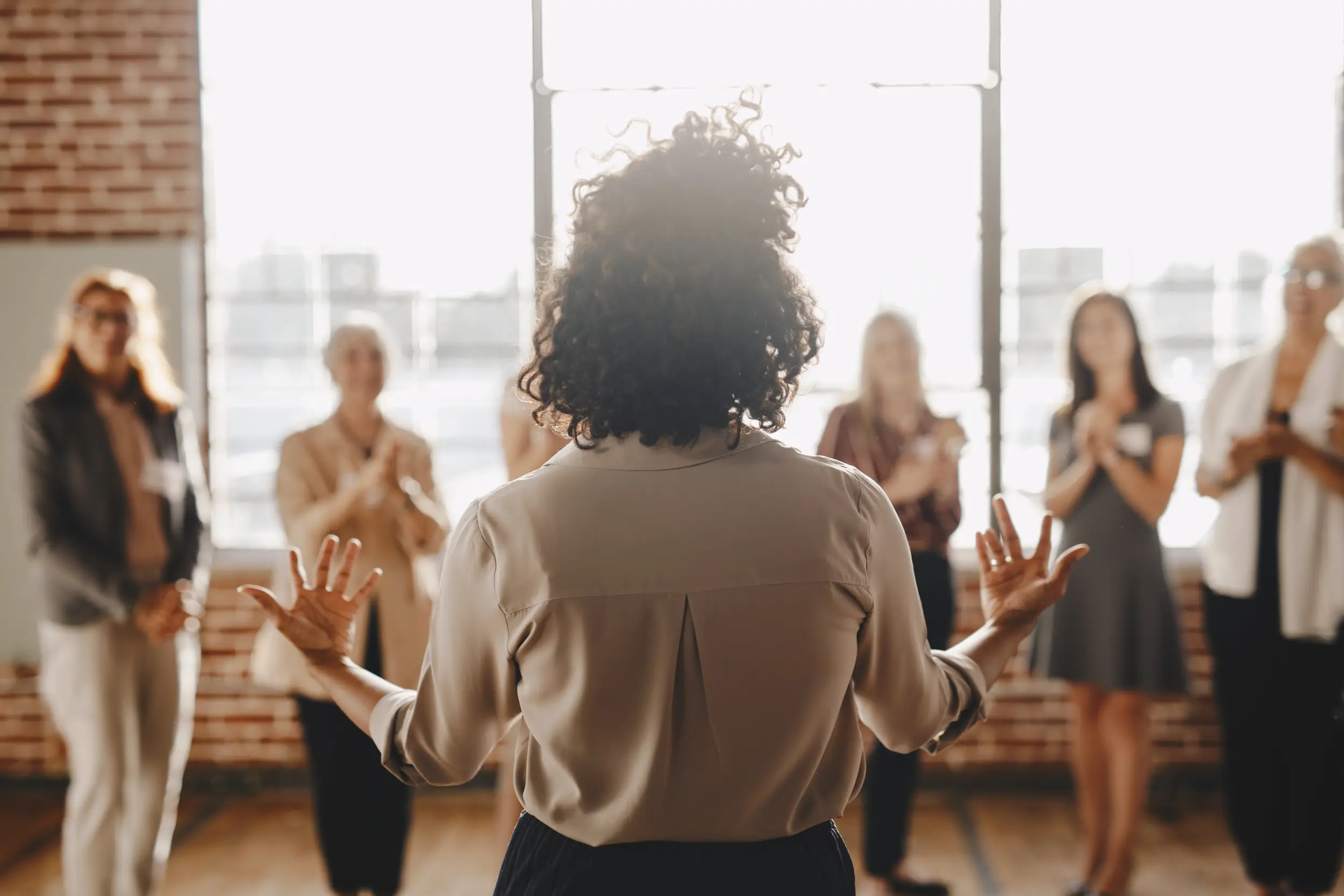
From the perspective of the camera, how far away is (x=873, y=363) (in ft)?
10.2

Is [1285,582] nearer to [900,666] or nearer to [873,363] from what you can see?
[873,363]

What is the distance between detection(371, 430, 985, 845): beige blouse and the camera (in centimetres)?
101

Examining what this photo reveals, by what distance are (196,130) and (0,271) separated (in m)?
0.90

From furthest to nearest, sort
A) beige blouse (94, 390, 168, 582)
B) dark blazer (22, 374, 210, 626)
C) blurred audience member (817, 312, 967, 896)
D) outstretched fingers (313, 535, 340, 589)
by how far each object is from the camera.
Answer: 1. blurred audience member (817, 312, 967, 896)
2. beige blouse (94, 390, 168, 582)
3. dark blazer (22, 374, 210, 626)
4. outstretched fingers (313, 535, 340, 589)

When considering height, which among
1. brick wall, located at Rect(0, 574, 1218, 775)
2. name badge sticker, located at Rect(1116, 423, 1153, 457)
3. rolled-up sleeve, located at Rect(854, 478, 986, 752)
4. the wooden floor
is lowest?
the wooden floor

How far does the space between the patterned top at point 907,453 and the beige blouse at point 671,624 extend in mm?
1924

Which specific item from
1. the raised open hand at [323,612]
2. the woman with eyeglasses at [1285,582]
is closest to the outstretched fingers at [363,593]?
the raised open hand at [323,612]

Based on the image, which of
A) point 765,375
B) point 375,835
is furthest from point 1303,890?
point 765,375

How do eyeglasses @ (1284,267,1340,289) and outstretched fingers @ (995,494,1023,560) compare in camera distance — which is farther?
eyeglasses @ (1284,267,1340,289)

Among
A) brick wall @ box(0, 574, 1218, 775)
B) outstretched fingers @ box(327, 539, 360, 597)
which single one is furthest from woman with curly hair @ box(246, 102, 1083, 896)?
brick wall @ box(0, 574, 1218, 775)

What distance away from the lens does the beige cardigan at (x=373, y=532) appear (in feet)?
9.00

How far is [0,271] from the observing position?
13.2 ft

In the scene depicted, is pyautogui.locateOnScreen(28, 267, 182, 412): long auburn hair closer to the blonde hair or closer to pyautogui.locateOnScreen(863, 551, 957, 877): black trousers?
the blonde hair

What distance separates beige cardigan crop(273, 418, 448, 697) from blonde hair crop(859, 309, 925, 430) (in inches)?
49.5
